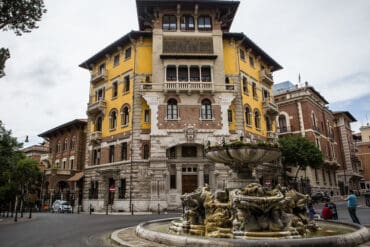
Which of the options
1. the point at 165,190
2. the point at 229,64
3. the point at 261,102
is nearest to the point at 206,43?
the point at 229,64

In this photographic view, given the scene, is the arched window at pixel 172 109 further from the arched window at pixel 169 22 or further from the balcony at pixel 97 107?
the balcony at pixel 97 107

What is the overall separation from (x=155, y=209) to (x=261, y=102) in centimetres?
1640

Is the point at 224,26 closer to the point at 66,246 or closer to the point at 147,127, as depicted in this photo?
the point at 147,127

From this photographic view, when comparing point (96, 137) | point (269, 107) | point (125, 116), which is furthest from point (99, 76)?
point (269, 107)

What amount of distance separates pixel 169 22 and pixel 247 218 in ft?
83.3

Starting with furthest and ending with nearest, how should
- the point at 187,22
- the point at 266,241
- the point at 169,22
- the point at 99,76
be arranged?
the point at 99,76 → the point at 187,22 → the point at 169,22 → the point at 266,241

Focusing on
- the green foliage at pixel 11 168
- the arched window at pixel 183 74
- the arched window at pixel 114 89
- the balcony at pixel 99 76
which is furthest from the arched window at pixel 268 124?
the green foliage at pixel 11 168

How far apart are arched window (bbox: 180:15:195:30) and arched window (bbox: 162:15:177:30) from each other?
0.70m

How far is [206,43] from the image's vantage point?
28625 mm

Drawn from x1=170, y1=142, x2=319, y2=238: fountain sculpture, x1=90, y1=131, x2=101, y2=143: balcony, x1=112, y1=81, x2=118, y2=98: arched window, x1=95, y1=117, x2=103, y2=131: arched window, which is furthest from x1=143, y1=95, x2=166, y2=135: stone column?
x1=170, y1=142, x2=319, y2=238: fountain sculpture

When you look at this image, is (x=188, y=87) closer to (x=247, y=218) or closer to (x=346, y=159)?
(x=247, y=218)

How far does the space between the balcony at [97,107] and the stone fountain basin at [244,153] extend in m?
22.3

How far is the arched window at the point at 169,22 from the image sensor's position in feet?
96.4

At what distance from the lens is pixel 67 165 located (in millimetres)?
40625
